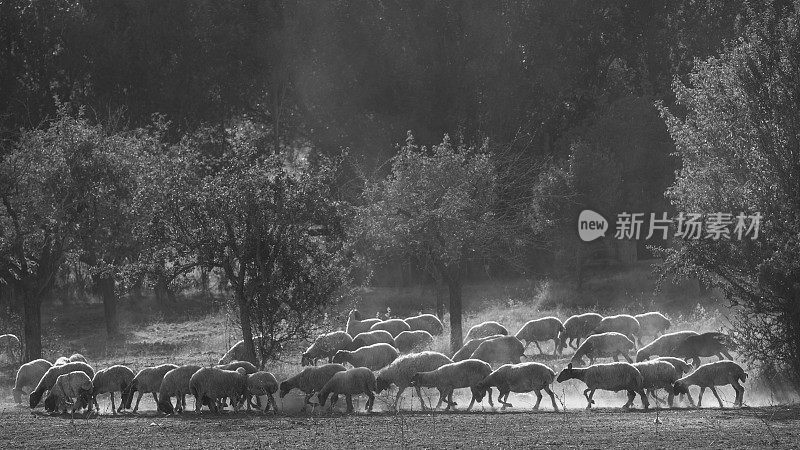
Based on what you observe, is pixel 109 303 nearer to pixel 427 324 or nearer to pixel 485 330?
pixel 427 324

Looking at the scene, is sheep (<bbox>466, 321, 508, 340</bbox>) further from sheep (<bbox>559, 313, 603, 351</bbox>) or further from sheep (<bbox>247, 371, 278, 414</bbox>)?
sheep (<bbox>247, 371, 278, 414</bbox>)

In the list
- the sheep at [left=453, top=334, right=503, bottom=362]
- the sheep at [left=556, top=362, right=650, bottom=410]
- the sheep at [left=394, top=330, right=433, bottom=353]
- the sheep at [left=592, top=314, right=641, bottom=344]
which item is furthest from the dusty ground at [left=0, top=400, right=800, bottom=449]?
the sheep at [left=592, top=314, right=641, bottom=344]

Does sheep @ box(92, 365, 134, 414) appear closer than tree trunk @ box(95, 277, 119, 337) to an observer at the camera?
Yes

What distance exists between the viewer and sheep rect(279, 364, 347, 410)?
83.5ft

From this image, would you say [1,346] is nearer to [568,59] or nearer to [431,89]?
[431,89]

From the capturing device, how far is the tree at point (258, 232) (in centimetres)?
2762

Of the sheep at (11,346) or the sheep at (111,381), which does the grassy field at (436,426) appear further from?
the sheep at (11,346)

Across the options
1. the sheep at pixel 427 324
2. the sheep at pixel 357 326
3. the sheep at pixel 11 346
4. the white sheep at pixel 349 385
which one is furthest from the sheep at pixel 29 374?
the sheep at pixel 427 324

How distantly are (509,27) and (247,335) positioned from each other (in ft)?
114

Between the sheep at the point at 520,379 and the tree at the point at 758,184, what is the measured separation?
4400mm

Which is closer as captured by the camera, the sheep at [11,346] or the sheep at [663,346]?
the sheep at [663,346]

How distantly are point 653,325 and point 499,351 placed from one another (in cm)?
783

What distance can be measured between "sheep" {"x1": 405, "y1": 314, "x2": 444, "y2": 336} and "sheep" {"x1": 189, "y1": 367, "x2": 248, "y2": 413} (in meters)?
14.1

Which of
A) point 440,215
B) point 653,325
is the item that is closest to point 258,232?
point 440,215
